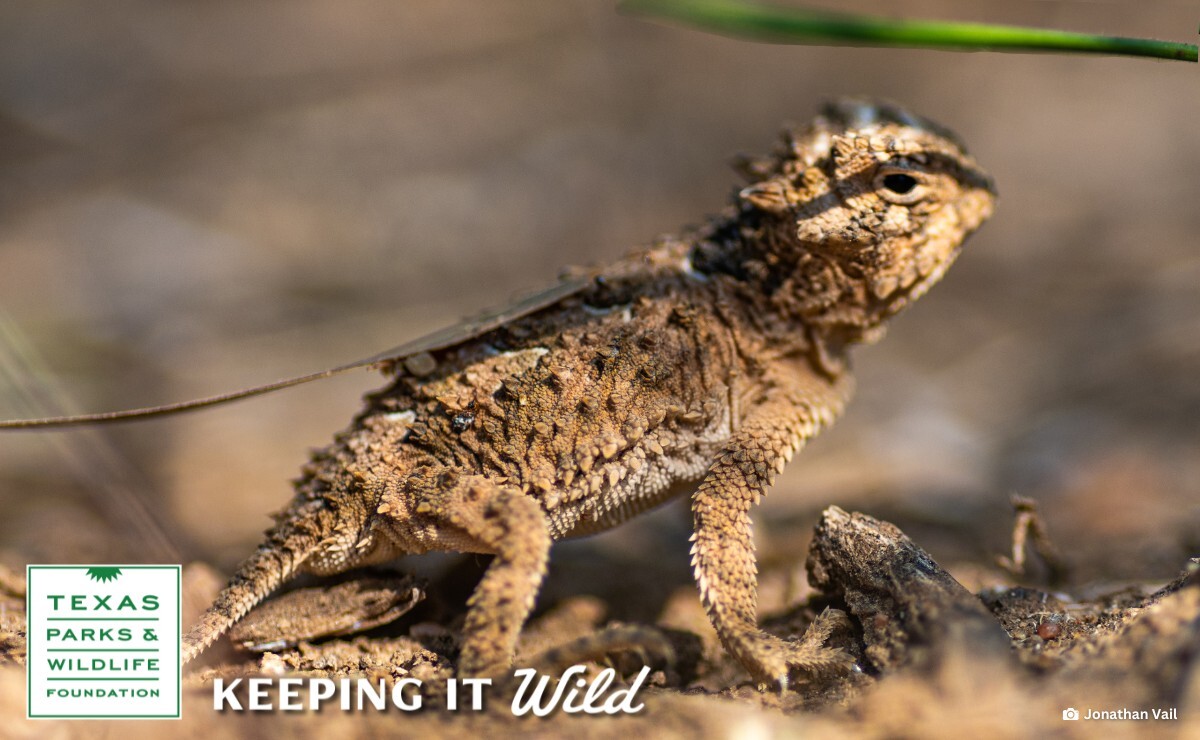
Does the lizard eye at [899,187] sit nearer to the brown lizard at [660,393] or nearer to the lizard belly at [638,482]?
the brown lizard at [660,393]

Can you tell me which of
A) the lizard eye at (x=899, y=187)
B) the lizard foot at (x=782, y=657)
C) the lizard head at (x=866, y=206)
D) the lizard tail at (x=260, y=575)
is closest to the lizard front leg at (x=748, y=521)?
the lizard foot at (x=782, y=657)

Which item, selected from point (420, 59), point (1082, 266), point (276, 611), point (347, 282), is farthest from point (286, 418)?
point (1082, 266)

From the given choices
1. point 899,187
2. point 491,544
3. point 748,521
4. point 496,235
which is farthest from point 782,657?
point 496,235

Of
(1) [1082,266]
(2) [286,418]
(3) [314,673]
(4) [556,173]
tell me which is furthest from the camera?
(4) [556,173]

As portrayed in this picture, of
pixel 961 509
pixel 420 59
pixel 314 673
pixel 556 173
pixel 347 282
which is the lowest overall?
pixel 314 673

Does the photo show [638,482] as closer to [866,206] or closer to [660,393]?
[660,393]

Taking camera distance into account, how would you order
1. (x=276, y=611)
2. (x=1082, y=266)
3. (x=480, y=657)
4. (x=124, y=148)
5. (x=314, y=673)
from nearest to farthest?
(x=480, y=657) → (x=314, y=673) → (x=276, y=611) → (x=1082, y=266) → (x=124, y=148)

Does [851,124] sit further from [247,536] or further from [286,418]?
[286,418]

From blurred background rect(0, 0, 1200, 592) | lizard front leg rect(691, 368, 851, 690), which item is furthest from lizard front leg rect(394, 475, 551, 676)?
blurred background rect(0, 0, 1200, 592)
